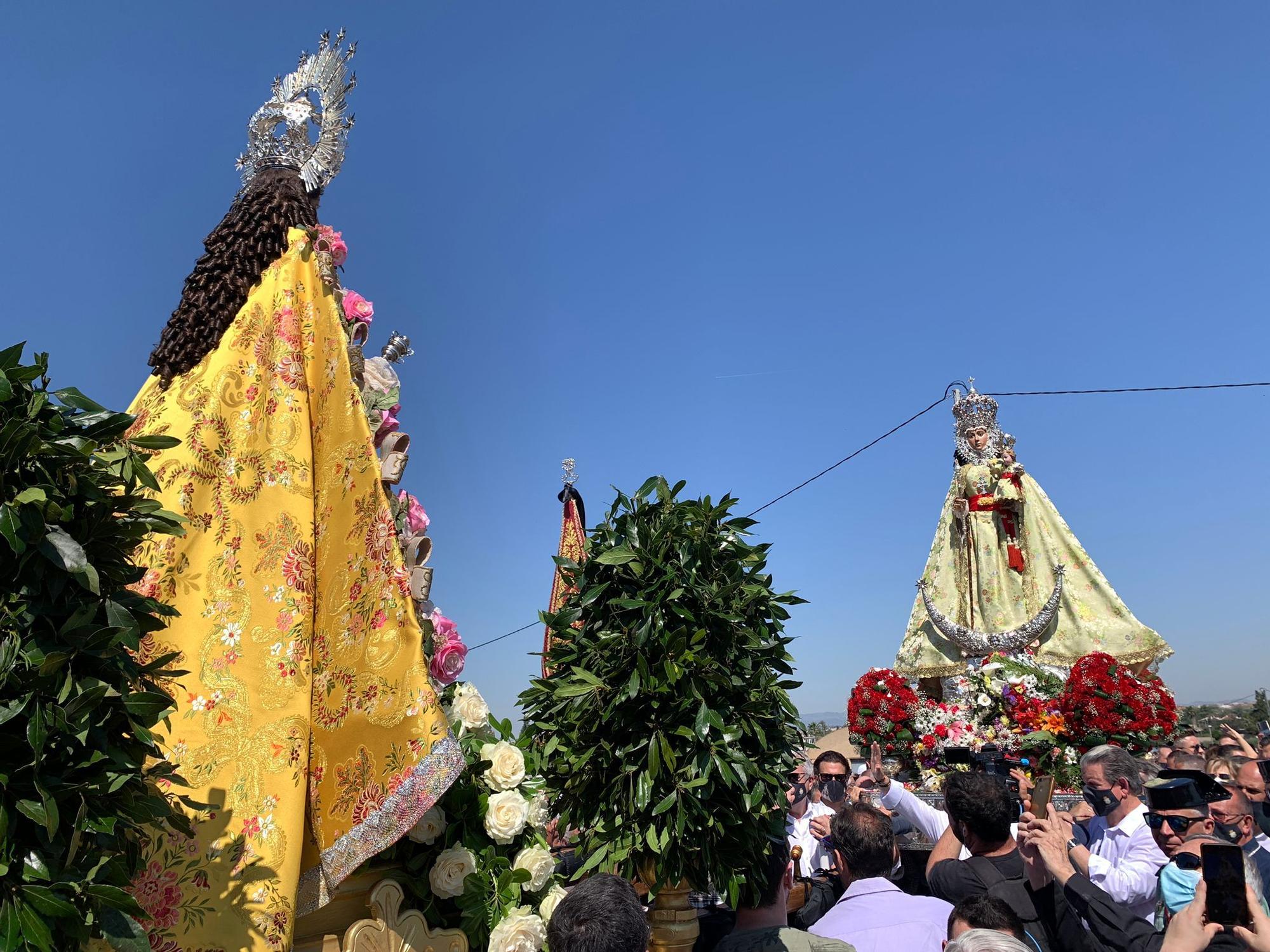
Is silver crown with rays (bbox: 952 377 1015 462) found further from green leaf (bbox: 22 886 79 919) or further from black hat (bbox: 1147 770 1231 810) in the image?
green leaf (bbox: 22 886 79 919)

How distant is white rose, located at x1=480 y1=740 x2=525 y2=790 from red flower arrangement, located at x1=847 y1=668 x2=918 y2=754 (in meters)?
6.57

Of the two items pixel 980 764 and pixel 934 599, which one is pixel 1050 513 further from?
pixel 980 764

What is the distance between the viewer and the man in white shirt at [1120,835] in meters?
3.39

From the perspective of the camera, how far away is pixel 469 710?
3174mm

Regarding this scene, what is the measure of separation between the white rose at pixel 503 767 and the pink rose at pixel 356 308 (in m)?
1.75

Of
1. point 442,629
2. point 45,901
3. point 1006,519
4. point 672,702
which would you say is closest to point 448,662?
point 442,629

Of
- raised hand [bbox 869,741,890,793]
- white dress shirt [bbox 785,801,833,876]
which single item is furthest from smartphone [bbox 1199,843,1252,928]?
white dress shirt [bbox 785,801,833,876]

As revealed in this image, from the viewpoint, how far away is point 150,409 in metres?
2.77

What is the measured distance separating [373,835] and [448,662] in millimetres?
707

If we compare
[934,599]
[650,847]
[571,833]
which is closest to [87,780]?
[650,847]

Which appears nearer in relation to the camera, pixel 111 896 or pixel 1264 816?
pixel 111 896

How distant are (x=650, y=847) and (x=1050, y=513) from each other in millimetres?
9963

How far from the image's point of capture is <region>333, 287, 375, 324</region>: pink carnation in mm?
3287

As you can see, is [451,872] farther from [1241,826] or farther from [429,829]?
[1241,826]
